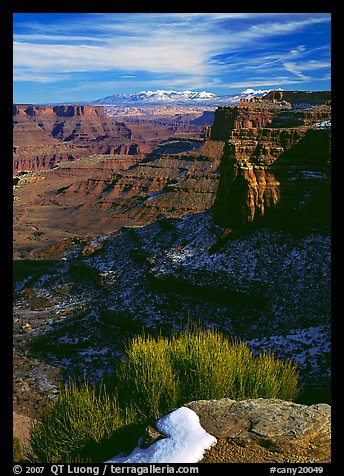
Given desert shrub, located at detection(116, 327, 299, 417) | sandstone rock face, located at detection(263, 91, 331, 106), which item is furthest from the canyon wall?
sandstone rock face, located at detection(263, 91, 331, 106)

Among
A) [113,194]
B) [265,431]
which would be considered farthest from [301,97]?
[265,431]

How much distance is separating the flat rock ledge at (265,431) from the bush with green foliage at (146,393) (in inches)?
86.9

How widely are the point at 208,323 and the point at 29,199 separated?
116475mm

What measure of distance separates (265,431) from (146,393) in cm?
466

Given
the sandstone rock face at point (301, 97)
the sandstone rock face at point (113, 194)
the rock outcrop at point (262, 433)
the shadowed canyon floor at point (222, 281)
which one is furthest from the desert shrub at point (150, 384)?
the sandstone rock face at point (301, 97)

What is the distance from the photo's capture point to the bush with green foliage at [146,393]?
1340cm

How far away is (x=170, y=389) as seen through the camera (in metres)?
14.8

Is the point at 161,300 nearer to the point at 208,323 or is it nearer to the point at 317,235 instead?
the point at 208,323

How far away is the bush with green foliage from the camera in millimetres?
13398

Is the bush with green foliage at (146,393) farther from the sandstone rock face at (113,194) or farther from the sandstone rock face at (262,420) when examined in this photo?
the sandstone rock face at (113,194)

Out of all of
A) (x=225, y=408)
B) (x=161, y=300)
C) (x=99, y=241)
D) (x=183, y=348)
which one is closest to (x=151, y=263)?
(x=161, y=300)

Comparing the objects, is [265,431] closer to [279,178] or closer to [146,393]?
[146,393]

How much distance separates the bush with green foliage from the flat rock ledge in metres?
2.21

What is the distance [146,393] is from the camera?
14.9 metres
